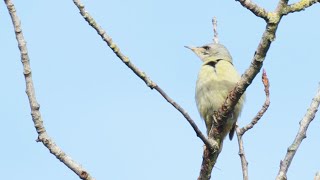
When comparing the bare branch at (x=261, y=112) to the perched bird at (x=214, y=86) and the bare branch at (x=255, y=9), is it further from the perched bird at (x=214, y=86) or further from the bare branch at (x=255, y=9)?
the bare branch at (x=255, y=9)

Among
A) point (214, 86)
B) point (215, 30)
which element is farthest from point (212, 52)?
point (215, 30)

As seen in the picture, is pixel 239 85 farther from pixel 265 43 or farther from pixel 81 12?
pixel 81 12

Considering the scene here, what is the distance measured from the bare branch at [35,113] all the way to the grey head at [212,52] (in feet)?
14.5

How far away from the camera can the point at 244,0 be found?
3.37 metres

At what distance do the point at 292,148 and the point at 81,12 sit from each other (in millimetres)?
1816

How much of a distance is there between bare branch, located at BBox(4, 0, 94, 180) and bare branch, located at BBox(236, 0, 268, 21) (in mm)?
1255

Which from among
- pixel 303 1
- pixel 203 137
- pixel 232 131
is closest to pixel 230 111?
pixel 203 137

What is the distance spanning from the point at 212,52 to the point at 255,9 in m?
4.85

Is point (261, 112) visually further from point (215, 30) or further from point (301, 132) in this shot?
point (215, 30)

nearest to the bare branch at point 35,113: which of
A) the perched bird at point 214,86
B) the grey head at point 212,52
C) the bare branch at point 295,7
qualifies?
the bare branch at point 295,7

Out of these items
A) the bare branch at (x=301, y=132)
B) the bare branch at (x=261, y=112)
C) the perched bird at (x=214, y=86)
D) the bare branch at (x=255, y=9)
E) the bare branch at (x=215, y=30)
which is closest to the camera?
the bare branch at (x=255, y=9)

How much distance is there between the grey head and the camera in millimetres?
7977

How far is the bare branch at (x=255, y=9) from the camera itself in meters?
3.37

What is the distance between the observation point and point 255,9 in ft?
11.2
